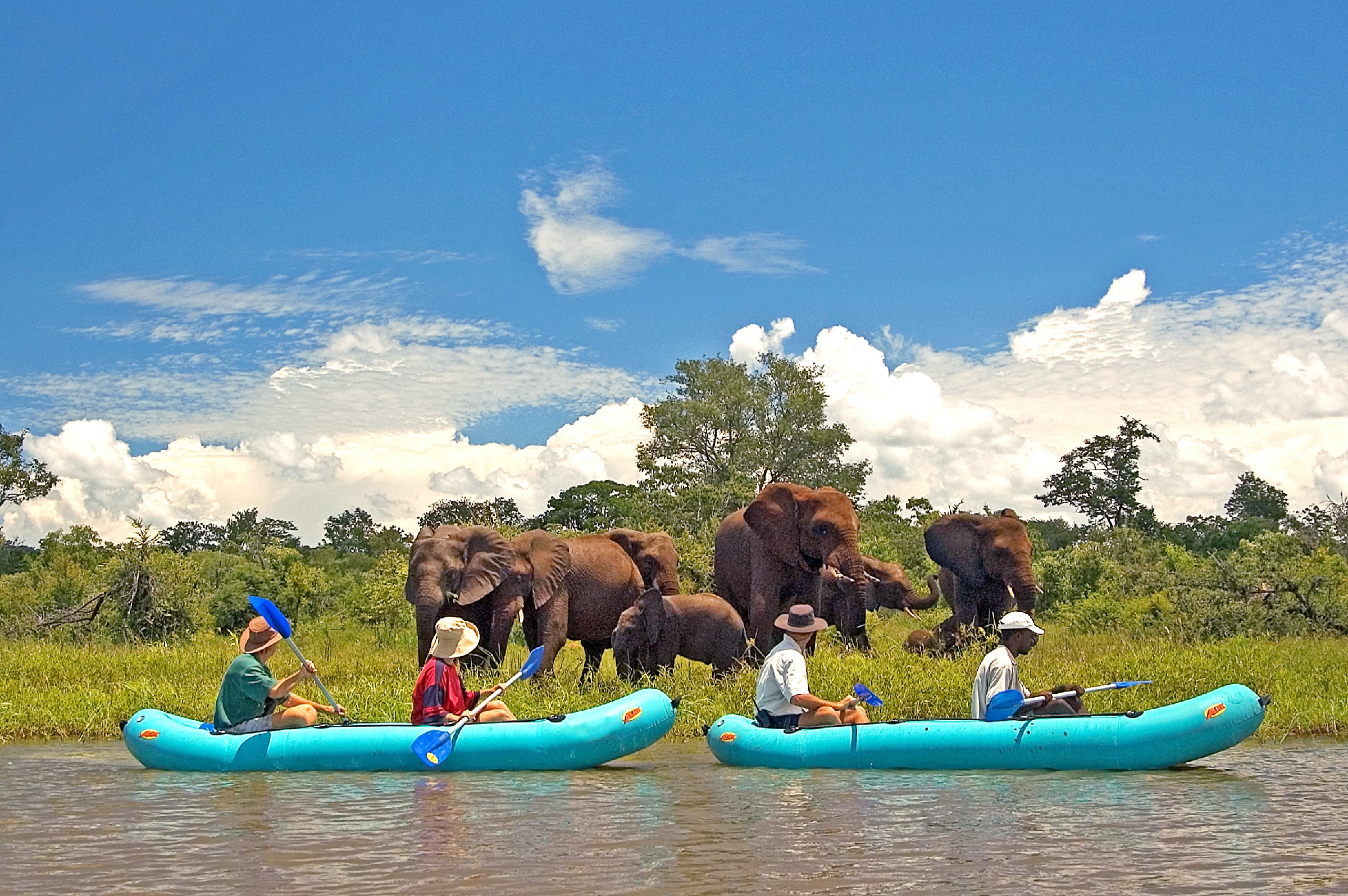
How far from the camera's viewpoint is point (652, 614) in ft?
50.3

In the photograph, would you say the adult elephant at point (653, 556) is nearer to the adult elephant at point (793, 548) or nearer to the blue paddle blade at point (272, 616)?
the adult elephant at point (793, 548)

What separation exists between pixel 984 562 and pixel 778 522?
2.82 m

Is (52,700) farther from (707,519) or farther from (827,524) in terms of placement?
(707,519)

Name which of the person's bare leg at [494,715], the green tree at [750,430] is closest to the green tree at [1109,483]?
the green tree at [750,430]

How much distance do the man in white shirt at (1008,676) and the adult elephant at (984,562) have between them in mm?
6612

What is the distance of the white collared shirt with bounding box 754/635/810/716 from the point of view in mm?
11523

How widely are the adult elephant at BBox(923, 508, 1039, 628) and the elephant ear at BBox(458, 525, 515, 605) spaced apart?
18.7 ft

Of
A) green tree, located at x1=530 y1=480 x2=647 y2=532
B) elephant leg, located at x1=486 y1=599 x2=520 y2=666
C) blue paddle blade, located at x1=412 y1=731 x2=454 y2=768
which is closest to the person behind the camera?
blue paddle blade, located at x1=412 y1=731 x2=454 y2=768

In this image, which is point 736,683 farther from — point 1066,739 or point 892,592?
point 892,592

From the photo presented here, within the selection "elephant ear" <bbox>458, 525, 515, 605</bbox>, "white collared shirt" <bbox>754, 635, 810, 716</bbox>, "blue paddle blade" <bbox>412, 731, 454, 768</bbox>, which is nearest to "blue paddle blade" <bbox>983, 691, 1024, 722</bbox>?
"white collared shirt" <bbox>754, 635, 810, 716</bbox>

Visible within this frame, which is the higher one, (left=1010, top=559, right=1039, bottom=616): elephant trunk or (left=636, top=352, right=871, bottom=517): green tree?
(left=636, top=352, right=871, bottom=517): green tree

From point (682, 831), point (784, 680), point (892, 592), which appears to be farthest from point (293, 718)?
point (892, 592)

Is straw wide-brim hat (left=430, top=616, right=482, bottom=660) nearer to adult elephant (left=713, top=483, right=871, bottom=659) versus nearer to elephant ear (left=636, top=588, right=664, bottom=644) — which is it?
elephant ear (left=636, top=588, right=664, bottom=644)

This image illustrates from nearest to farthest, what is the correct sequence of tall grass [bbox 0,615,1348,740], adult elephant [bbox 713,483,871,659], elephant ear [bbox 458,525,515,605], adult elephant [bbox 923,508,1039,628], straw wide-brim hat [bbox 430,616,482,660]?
straw wide-brim hat [bbox 430,616,482,660] → tall grass [bbox 0,615,1348,740] → elephant ear [bbox 458,525,515,605] → adult elephant [bbox 713,483,871,659] → adult elephant [bbox 923,508,1039,628]
